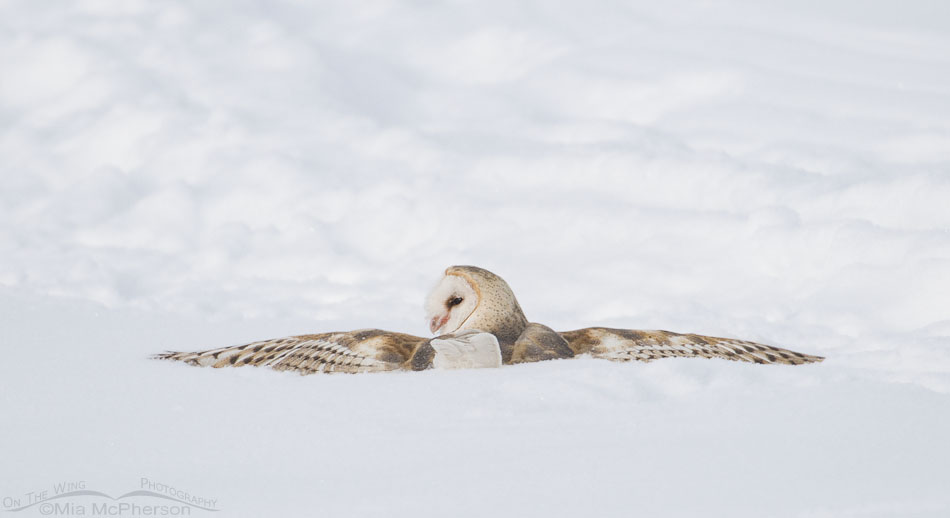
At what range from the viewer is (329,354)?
5027 mm

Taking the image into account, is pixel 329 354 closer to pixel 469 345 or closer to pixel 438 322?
pixel 438 322

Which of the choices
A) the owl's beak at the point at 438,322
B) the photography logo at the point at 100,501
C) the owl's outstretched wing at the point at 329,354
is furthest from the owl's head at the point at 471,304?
the photography logo at the point at 100,501

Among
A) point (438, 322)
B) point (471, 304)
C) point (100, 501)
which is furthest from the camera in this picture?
point (438, 322)

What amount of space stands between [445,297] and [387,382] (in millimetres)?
908

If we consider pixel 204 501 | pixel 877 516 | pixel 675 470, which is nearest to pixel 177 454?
pixel 204 501

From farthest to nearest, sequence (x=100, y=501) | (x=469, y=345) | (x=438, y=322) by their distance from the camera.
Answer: (x=438, y=322) < (x=469, y=345) < (x=100, y=501)

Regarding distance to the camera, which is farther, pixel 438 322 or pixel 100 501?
pixel 438 322

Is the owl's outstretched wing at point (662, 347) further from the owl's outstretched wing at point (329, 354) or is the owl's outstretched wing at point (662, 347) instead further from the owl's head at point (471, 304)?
the owl's outstretched wing at point (329, 354)

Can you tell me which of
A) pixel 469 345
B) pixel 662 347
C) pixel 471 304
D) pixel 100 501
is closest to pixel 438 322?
pixel 471 304

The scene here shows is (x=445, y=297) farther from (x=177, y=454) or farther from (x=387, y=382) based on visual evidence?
(x=177, y=454)

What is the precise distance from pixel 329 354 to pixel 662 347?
1.77m

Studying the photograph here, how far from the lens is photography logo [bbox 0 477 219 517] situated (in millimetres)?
3100

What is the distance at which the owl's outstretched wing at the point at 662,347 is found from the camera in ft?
16.5

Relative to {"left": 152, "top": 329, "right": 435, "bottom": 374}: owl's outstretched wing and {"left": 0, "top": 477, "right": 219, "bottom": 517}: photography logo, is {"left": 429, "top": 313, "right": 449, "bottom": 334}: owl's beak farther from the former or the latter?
{"left": 0, "top": 477, "right": 219, "bottom": 517}: photography logo
